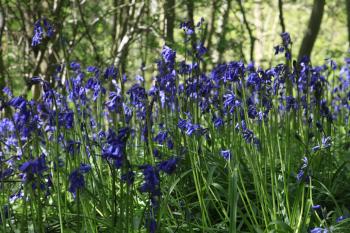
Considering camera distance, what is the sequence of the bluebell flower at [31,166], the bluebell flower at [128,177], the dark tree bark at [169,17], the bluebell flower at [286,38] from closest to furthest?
the bluebell flower at [31,166] < the bluebell flower at [128,177] < the bluebell flower at [286,38] < the dark tree bark at [169,17]

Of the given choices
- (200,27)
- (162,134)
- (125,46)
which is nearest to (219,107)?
(200,27)

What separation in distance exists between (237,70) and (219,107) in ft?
3.30

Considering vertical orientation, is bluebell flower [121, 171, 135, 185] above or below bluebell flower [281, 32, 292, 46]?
below

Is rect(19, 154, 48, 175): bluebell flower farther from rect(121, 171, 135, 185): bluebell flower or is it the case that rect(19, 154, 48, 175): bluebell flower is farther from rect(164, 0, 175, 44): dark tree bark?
rect(164, 0, 175, 44): dark tree bark

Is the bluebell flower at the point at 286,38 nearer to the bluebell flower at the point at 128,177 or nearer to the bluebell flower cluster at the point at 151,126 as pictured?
the bluebell flower cluster at the point at 151,126

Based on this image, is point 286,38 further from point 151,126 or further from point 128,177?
point 128,177

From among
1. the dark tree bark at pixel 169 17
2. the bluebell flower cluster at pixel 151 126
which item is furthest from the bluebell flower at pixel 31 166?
the dark tree bark at pixel 169 17


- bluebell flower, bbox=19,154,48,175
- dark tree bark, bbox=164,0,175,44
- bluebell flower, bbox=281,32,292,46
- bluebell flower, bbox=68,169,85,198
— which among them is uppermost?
dark tree bark, bbox=164,0,175,44

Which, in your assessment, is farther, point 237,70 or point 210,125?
point 210,125

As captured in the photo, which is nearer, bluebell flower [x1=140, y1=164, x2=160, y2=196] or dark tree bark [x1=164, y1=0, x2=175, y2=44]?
bluebell flower [x1=140, y1=164, x2=160, y2=196]

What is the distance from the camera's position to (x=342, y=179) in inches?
163

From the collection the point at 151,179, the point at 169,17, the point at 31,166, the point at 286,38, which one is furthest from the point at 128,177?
the point at 169,17

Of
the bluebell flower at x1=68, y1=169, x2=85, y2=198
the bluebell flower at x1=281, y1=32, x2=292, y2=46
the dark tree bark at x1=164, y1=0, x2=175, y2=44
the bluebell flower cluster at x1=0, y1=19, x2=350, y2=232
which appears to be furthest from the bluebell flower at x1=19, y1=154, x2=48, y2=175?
the dark tree bark at x1=164, y1=0, x2=175, y2=44

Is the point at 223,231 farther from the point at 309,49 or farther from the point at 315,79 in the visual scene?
the point at 309,49
